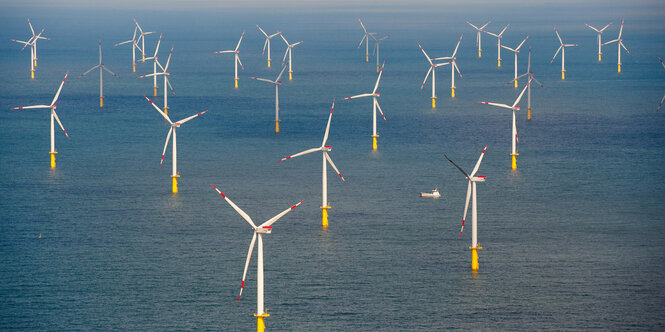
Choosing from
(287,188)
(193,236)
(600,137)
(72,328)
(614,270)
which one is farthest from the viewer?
(600,137)

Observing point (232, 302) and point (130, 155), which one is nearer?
point (232, 302)

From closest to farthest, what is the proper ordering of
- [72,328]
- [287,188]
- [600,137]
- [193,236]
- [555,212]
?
[72,328] < [193,236] < [555,212] < [287,188] < [600,137]

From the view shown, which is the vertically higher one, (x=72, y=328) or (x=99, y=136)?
(x=99, y=136)

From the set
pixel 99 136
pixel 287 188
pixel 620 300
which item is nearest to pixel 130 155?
pixel 99 136

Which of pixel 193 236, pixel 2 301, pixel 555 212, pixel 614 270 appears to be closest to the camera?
pixel 2 301

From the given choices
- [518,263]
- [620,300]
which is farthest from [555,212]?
[620,300]

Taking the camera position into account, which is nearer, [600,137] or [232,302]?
[232,302]

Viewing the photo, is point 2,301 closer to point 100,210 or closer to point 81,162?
point 100,210

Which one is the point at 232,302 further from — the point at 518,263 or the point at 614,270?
the point at 614,270

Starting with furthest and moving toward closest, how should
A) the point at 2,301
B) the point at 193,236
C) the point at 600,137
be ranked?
the point at 600,137 → the point at 193,236 → the point at 2,301
